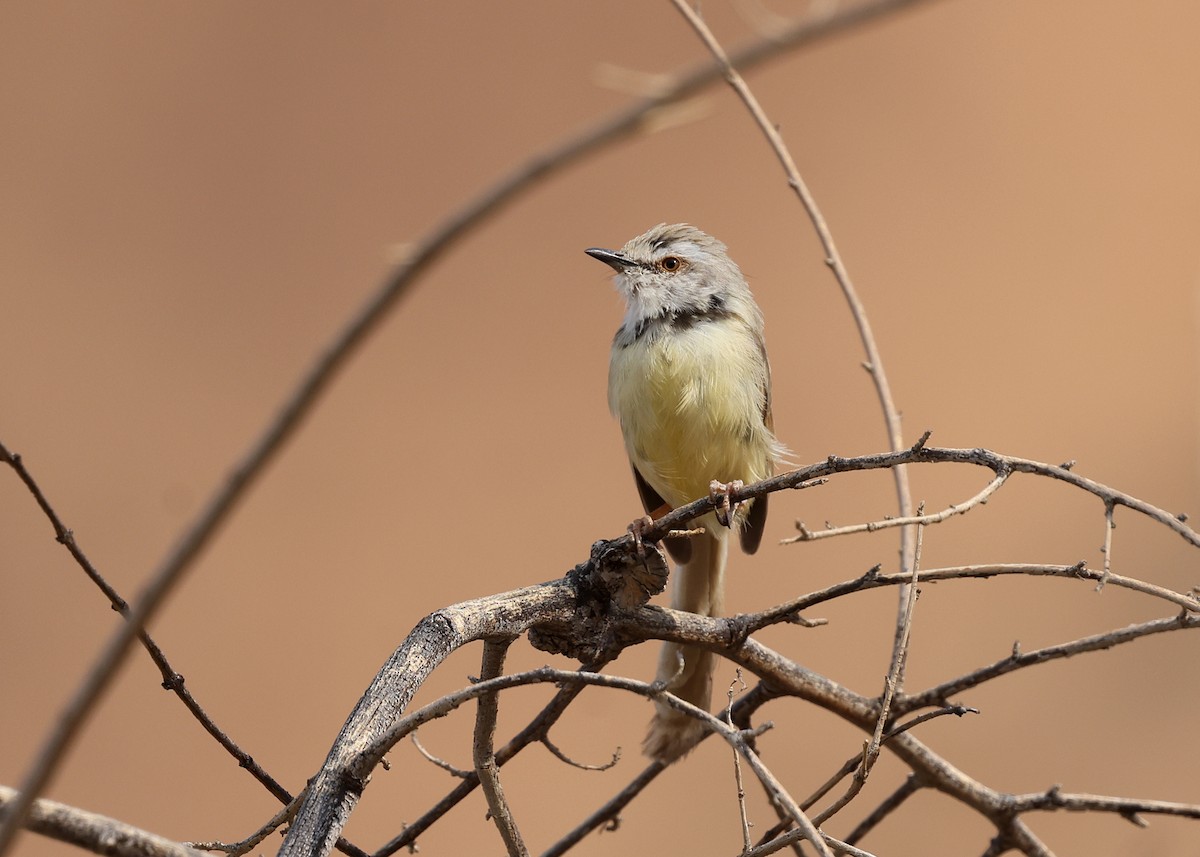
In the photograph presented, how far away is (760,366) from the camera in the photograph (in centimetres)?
391

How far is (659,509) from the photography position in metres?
4.06

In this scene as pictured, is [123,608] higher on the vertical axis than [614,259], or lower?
lower

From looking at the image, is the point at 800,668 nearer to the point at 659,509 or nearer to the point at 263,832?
the point at 263,832

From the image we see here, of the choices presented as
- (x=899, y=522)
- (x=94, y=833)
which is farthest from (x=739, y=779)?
(x=94, y=833)

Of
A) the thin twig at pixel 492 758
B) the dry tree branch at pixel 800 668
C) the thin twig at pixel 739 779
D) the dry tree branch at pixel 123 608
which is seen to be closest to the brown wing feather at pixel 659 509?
the dry tree branch at pixel 800 668

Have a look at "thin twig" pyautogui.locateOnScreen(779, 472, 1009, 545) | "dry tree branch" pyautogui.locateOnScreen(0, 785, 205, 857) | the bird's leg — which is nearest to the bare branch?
"thin twig" pyautogui.locateOnScreen(779, 472, 1009, 545)

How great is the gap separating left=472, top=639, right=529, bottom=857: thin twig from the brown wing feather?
4.48ft

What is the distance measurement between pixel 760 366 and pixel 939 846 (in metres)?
4.08

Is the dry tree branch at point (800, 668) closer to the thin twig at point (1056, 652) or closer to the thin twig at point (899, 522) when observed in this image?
the thin twig at point (1056, 652)

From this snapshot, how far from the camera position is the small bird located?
362 cm

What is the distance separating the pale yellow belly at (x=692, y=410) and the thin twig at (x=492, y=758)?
1508 mm

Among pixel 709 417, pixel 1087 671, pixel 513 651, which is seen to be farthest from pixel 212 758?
pixel 1087 671

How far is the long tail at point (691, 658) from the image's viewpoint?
9.59ft

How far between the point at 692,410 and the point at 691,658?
78 centimetres
